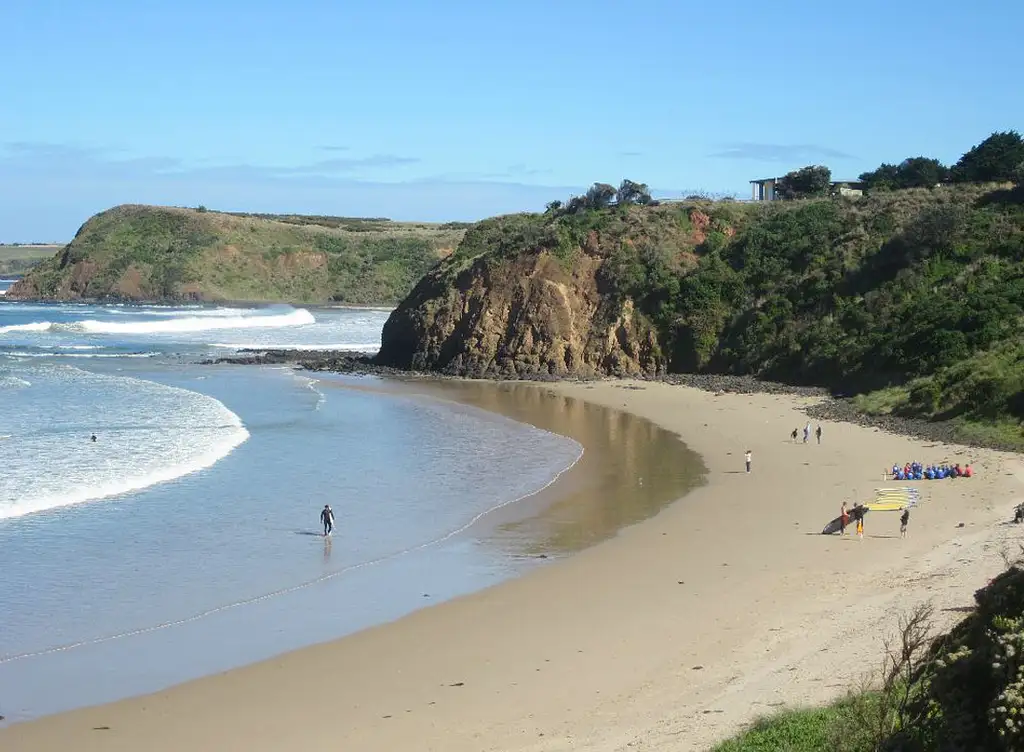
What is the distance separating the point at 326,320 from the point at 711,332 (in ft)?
166

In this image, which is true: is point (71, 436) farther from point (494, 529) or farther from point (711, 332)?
point (711, 332)

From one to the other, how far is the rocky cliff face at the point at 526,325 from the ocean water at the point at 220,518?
8356mm

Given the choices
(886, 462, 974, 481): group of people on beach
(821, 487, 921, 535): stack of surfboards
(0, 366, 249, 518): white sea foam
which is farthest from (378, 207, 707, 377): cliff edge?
(821, 487, 921, 535): stack of surfboards

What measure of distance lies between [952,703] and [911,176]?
189ft

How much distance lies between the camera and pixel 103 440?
1224 inches

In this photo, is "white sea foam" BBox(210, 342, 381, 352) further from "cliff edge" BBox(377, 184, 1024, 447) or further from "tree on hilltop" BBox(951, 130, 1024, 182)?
"tree on hilltop" BBox(951, 130, 1024, 182)

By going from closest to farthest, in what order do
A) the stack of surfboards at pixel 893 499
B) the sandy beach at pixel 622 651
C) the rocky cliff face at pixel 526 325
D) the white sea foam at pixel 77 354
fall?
the sandy beach at pixel 622 651 < the stack of surfboards at pixel 893 499 < the rocky cliff face at pixel 526 325 < the white sea foam at pixel 77 354

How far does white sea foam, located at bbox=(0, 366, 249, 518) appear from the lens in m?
24.9

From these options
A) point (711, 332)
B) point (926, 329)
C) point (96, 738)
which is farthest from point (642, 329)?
point (96, 738)

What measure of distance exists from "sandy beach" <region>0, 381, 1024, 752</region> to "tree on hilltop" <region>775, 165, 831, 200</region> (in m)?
42.0

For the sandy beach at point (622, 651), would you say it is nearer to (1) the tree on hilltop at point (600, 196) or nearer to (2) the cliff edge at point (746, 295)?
(2) the cliff edge at point (746, 295)

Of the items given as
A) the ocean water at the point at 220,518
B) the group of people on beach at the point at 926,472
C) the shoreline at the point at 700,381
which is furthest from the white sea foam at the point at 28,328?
the group of people on beach at the point at 926,472

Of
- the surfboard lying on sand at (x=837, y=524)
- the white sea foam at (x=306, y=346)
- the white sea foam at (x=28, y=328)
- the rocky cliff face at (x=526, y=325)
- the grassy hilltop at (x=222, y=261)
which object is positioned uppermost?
the grassy hilltop at (x=222, y=261)

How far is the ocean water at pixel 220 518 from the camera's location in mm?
15523
